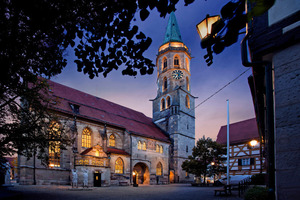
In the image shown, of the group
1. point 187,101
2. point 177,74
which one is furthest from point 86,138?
point 187,101

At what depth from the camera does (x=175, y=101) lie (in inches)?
1647

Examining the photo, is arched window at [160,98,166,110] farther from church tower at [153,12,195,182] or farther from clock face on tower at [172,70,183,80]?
clock face on tower at [172,70,183,80]

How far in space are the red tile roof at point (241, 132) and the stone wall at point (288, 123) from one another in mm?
26160

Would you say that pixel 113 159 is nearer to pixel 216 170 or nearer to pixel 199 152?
pixel 199 152

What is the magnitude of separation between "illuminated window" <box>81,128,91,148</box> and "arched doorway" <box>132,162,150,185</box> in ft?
29.0

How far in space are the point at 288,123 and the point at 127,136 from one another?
28.9 meters

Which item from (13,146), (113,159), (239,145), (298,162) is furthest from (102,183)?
(298,162)

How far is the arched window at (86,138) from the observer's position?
27.3 meters

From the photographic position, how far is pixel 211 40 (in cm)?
223

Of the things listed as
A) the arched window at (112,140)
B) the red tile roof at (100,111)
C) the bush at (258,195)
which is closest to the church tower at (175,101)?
the red tile roof at (100,111)

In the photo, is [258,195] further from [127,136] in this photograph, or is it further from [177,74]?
[177,74]

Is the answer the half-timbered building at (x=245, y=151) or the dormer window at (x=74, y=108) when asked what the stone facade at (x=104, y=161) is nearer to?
the dormer window at (x=74, y=108)

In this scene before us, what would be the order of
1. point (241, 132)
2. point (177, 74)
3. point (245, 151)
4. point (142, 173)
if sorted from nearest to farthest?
point (245, 151), point (241, 132), point (142, 173), point (177, 74)

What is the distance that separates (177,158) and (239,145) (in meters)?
13.1
